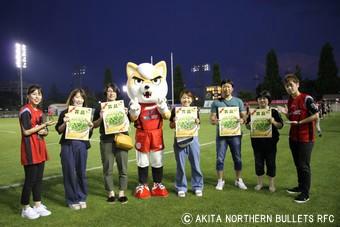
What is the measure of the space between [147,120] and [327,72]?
2390 inches

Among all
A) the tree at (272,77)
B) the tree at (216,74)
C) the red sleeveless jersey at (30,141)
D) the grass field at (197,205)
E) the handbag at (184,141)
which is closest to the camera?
the grass field at (197,205)

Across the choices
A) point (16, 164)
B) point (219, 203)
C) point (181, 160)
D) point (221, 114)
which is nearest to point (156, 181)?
point (181, 160)

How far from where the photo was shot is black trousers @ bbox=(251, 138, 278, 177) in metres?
6.27

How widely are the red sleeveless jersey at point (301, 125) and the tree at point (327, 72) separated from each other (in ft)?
195

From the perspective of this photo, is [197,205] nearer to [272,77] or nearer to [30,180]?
[30,180]

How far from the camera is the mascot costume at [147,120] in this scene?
6129 mm

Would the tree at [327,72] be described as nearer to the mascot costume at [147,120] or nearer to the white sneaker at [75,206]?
the mascot costume at [147,120]

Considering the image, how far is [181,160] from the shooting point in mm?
6203

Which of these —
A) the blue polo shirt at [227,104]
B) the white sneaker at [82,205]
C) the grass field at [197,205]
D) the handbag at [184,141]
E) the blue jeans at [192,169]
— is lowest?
the grass field at [197,205]

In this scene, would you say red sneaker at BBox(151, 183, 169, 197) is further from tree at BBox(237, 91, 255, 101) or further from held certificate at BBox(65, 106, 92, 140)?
tree at BBox(237, 91, 255, 101)

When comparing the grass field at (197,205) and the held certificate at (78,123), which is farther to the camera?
the held certificate at (78,123)

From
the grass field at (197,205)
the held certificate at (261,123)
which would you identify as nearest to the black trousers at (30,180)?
the grass field at (197,205)

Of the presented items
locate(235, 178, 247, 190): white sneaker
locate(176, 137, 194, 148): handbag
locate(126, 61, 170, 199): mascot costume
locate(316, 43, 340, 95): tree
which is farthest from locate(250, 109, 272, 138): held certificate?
locate(316, 43, 340, 95): tree

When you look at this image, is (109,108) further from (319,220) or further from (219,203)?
(319,220)
